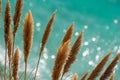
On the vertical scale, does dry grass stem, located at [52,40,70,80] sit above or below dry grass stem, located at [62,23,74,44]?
below

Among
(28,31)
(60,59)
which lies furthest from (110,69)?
(60,59)

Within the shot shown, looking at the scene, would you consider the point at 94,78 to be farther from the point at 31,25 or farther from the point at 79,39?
the point at 31,25

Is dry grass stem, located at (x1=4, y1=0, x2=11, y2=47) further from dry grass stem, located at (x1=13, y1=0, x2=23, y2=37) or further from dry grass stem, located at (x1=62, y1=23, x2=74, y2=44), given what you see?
dry grass stem, located at (x1=62, y1=23, x2=74, y2=44)

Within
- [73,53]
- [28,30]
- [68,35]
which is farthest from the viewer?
[68,35]

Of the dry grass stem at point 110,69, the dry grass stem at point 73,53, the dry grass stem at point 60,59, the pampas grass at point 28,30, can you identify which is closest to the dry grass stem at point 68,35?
the dry grass stem at point 73,53

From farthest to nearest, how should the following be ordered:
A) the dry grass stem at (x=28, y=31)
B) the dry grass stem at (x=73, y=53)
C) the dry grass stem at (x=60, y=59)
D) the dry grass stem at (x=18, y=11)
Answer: the dry grass stem at (x=18, y=11)
the dry grass stem at (x=73, y=53)
the dry grass stem at (x=28, y=31)
the dry grass stem at (x=60, y=59)

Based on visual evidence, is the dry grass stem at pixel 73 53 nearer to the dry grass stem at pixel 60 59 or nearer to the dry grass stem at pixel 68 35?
the dry grass stem at pixel 68 35

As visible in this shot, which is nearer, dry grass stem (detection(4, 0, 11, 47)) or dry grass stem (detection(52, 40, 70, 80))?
dry grass stem (detection(52, 40, 70, 80))

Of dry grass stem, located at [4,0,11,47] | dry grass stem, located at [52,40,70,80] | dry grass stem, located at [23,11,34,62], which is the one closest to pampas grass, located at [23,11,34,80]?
dry grass stem, located at [23,11,34,62]

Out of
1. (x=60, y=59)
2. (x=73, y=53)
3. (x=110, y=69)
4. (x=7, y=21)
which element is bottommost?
(x=60, y=59)

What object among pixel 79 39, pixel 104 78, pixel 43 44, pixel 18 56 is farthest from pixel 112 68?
pixel 18 56

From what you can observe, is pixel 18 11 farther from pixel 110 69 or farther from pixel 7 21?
pixel 110 69

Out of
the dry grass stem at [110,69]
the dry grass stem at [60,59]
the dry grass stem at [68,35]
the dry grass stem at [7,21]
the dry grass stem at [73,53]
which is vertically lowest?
the dry grass stem at [60,59]
